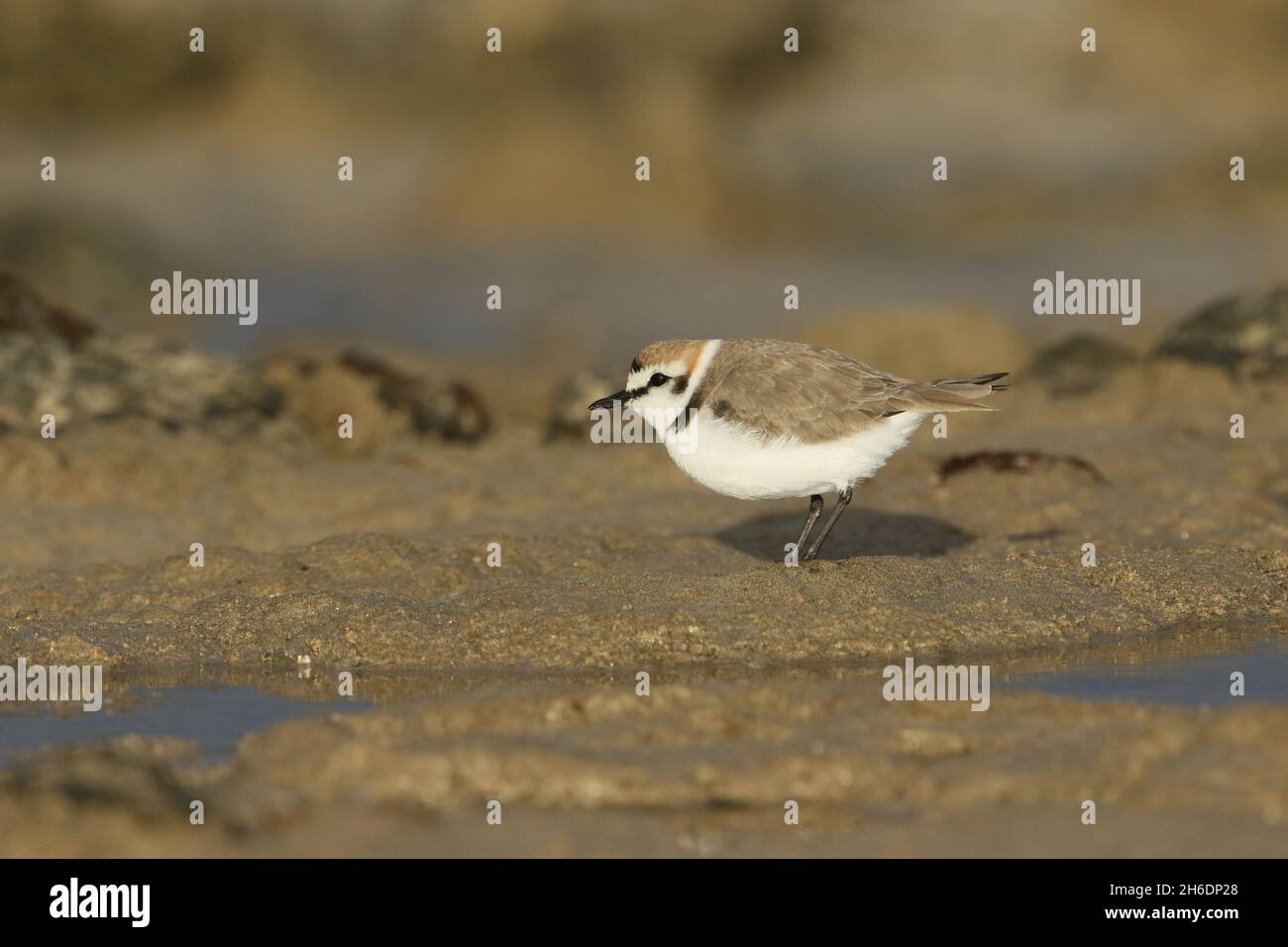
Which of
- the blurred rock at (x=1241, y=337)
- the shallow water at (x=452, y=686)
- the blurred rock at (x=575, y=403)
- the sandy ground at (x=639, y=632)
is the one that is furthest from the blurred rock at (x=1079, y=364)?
the shallow water at (x=452, y=686)

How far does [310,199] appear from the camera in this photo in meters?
20.1

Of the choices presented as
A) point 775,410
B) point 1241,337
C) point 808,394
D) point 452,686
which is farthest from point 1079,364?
point 452,686

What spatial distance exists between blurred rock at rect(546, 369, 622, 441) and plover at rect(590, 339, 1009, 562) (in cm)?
538

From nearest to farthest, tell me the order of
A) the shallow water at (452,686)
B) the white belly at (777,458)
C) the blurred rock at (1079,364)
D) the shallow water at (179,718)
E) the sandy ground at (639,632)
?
A: the sandy ground at (639,632), the shallow water at (179,718), the shallow water at (452,686), the white belly at (777,458), the blurred rock at (1079,364)

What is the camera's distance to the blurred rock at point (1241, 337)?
42.0ft

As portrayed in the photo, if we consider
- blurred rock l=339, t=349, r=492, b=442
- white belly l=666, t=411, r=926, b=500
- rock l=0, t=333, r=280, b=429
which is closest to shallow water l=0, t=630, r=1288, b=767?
white belly l=666, t=411, r=926, b=500

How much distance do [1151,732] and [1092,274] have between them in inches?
591

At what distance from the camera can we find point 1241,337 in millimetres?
13016

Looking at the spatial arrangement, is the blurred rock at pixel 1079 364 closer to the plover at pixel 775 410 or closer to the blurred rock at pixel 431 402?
the blurred rock at pixel 431 402

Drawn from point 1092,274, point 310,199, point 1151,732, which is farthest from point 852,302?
point 1151,732

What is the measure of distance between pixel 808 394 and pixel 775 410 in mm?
197

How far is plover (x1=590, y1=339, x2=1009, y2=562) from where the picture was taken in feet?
23.1

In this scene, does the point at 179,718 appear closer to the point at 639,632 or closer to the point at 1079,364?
the point at 639,632

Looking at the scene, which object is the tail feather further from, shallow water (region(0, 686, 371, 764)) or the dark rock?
shallow water (region(0, 686, 371, 764))
